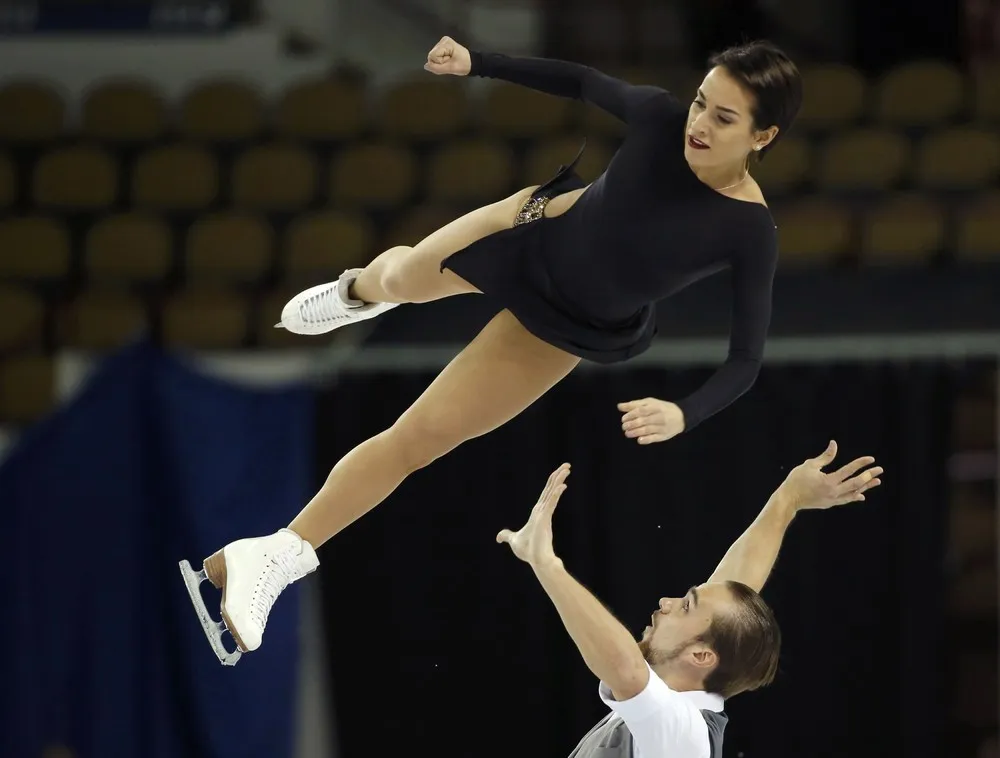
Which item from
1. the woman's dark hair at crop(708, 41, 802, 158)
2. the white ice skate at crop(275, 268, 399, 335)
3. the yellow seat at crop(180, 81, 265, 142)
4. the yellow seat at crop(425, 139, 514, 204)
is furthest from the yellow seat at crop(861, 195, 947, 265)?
the woman's dark hair at crop(708, 41, 802, 158)

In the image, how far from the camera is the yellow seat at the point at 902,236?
19.9 feet

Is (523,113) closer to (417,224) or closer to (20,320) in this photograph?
(417,224)

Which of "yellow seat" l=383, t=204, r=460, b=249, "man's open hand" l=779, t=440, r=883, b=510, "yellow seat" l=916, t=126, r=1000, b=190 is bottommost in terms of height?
"man's open hand" l=779, t=440, r=883, b=510

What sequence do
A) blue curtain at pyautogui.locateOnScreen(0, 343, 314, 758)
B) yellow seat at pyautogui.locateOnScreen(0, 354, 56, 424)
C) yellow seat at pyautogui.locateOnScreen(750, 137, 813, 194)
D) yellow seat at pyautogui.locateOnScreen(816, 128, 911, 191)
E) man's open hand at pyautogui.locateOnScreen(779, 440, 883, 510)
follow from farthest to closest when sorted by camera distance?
yellow seat at pyautogui.locateOnScreen(816, 128, 911, 191), yellow seat at pyautogui.locateOnScreen(750, 137, 813, 194), yellow seat at pyautogui.locateOnScreen(0, 354, 56, 424), blue curtain at pyautogui.locateOnScreen(0, 343, 314, 758), man's open hand at pyautogui.locateOnScreen(779, 440, 883, 510)

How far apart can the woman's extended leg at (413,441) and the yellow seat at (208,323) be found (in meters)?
2.76

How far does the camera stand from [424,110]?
22.9 feet

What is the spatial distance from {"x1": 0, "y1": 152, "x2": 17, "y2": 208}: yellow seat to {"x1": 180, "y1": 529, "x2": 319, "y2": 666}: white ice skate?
3975 millimetres

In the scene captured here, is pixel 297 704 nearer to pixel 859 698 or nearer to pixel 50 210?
pixel 859 698

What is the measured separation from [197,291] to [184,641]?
62.0 inches

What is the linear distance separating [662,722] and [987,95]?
14.6 feet

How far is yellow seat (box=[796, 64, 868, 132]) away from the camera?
269 inches

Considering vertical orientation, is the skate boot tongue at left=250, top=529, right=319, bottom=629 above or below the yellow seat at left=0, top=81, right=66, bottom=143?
below

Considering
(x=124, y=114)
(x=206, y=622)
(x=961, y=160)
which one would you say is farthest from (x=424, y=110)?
(x=206, y=622)

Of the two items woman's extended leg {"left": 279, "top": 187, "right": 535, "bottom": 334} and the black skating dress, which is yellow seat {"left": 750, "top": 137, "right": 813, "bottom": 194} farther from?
the black skating dress
